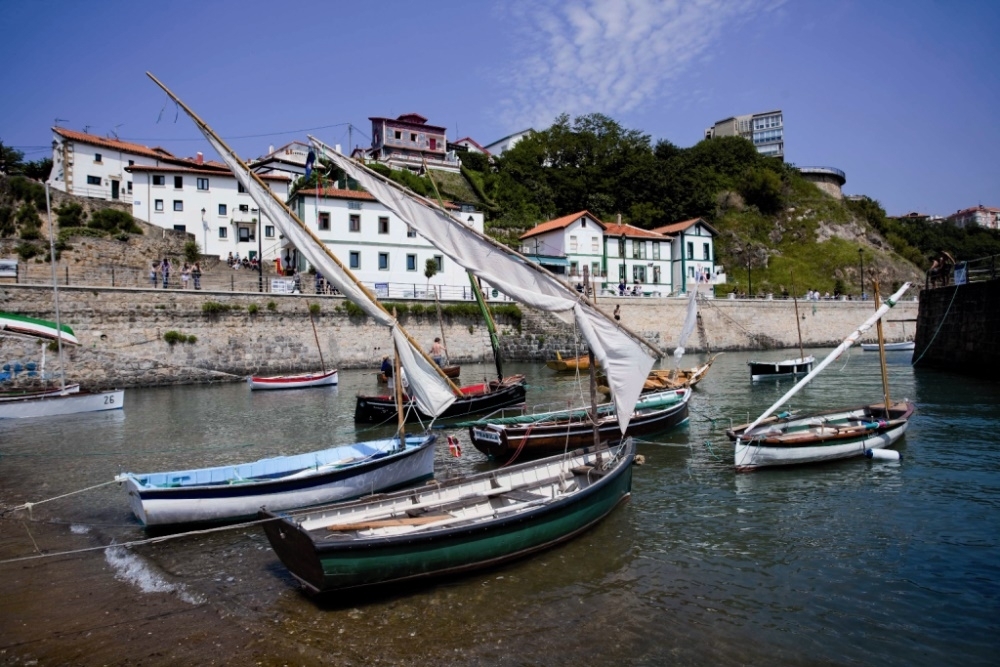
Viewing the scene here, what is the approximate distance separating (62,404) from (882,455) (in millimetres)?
28174

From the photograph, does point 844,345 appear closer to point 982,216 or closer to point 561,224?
point 561,224

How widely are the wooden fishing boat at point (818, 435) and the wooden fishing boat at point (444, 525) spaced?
14.0ft

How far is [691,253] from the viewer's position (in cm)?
7019

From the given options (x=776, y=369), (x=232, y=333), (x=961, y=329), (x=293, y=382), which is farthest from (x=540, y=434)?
(x=961, y=329)

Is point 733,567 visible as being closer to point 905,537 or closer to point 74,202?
point 905,537

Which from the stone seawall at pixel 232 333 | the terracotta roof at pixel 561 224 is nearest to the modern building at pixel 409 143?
the terracotta roof at pixel 561 224

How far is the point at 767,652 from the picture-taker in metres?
7.64

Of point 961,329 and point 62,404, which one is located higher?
point 961,329

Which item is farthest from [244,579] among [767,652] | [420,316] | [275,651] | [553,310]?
[420,316]

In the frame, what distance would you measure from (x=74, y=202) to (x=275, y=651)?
2065 inches

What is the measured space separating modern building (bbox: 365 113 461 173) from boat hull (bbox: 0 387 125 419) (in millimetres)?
59792

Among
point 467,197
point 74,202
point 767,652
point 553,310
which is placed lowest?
point 767,652

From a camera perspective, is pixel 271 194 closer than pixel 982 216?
Yes

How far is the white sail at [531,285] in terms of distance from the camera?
429 inches
